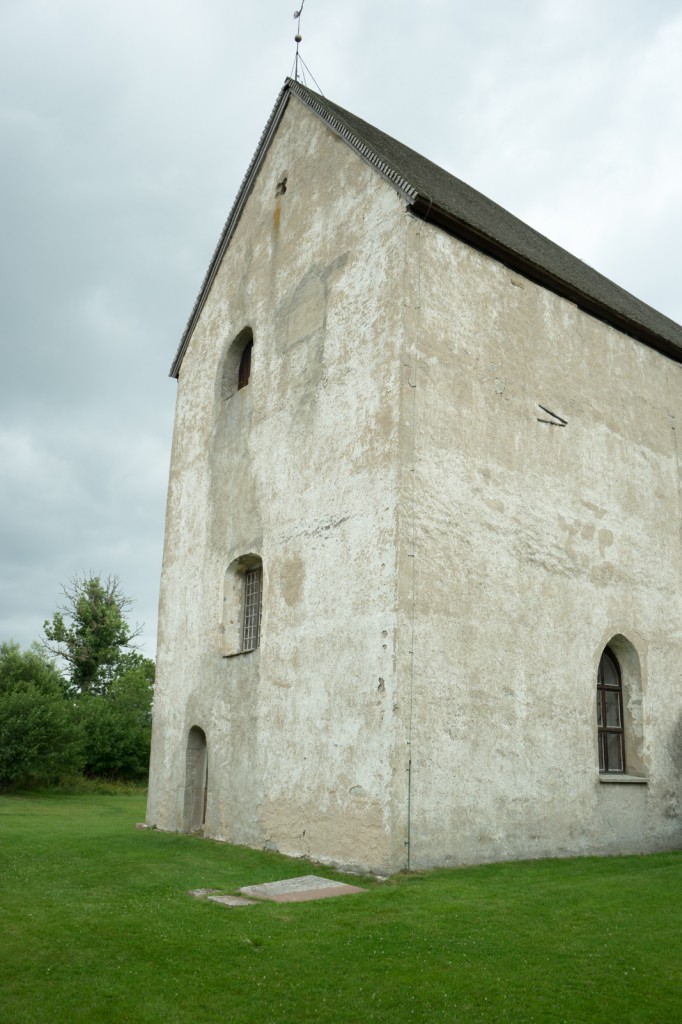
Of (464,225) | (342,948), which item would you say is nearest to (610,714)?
(464,225)

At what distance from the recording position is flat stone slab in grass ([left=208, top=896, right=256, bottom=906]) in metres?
8.61

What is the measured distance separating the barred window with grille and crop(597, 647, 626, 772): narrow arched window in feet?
19.0

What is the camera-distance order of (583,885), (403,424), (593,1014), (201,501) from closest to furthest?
1. (593,1014)
2. (583,885)
3. (403,424)
4. (201,501)

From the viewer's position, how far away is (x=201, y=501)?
55.5 ft

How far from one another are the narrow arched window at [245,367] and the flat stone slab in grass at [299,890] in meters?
9.86

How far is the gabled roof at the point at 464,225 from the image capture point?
528 inches

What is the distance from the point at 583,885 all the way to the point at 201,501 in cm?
1001

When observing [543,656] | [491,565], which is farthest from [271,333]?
[543,656]

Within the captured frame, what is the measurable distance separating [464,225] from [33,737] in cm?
1896

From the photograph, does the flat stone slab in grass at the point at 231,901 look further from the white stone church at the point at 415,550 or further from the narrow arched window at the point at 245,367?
the narrow arched window at the point at 245,367

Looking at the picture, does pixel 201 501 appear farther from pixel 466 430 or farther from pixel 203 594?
pixel 466 430

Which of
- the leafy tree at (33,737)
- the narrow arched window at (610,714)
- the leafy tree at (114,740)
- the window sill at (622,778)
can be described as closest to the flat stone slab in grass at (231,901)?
the window sill at (622,778)

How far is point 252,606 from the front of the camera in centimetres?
1525

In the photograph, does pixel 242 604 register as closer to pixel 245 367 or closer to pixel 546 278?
pixel 245 367
